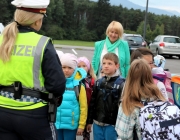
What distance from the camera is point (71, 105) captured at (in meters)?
3.84

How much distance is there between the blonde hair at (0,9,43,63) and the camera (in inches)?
98.7

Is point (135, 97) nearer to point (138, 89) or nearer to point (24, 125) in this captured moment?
point (138, 89)

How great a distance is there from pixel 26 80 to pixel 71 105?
143 cm

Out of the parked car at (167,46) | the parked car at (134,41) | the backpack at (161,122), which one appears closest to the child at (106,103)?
the backpack at (161,122)

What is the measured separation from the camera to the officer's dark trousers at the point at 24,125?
8.11 ft

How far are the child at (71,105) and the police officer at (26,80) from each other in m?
1.24

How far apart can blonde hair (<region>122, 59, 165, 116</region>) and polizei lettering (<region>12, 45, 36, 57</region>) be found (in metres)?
0.87

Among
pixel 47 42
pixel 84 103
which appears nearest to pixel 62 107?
pixel 84 103

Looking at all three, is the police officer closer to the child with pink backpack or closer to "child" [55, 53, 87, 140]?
"child" [55, 53, 87, 140]

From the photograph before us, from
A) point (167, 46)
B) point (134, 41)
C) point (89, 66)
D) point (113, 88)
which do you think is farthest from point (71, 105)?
point (167, 46)

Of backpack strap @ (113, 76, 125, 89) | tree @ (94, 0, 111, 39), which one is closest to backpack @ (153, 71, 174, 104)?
backpack strap @ (113, 76, 125, 89)

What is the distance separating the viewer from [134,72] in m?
2.85

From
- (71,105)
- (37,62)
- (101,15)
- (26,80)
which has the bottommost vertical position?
(101,15)

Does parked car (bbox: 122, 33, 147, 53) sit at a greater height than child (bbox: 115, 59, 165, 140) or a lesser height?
lesser
